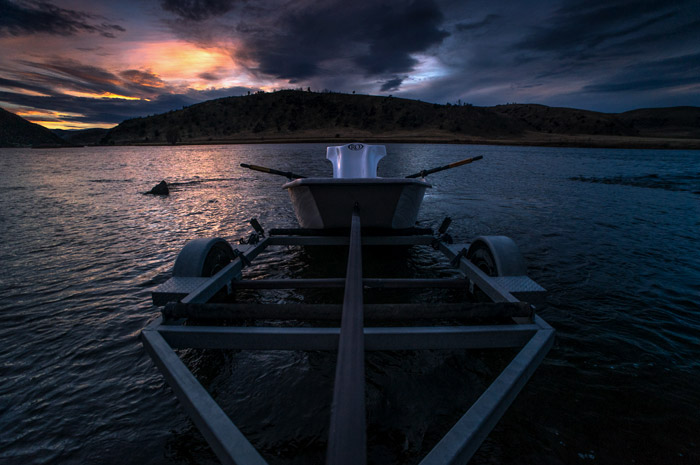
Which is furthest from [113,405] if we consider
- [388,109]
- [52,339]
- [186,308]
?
[388,109]

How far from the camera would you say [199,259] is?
4359 millimetres

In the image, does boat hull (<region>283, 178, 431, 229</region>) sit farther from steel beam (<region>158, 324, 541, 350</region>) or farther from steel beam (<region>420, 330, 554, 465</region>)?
steel beam (<region>420, 330, 554, 465</region>)

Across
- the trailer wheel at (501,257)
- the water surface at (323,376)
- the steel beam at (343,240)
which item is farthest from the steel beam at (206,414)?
the steel beam at (343,240)

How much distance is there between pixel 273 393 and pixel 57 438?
1868mm

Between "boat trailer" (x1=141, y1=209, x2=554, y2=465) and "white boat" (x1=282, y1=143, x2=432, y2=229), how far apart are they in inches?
42.1

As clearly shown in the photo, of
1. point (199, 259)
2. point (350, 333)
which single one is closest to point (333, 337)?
point (350, 333)

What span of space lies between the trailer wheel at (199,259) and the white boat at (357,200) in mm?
2182

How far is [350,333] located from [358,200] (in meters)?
4.48

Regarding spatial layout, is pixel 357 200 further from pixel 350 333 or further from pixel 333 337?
pixel 350 333

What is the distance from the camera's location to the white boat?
6.07 m

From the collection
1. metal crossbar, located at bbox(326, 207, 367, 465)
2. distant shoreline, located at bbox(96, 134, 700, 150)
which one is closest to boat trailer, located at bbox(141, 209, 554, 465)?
metal crossbar, located at bbox(326, 207, 367, 465)

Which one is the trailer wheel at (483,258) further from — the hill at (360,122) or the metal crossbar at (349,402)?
the hill at (360,122)

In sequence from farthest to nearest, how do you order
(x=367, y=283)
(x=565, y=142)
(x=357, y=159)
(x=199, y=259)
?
(x=565, y=142) < (x=357, y=159) < (x=367, y=283) < (x=199, y=259)

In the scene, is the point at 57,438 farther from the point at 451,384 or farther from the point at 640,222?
the point at 640,222
